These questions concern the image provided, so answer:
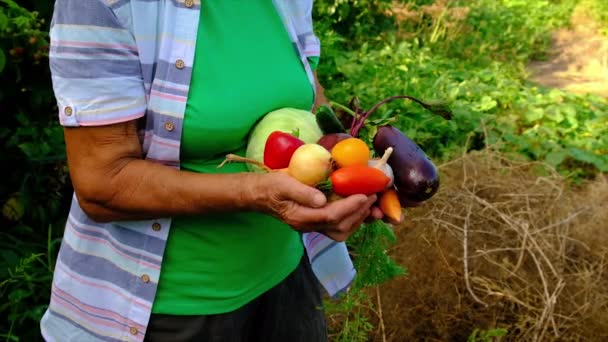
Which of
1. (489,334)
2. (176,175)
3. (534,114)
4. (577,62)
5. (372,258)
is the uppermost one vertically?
Answer: (176,175)

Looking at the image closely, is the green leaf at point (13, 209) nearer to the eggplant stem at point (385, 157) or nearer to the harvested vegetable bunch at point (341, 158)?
the harvested vegetable bunch at point (341, 158)

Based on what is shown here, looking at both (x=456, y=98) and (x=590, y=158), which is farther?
(x=456, y=98)

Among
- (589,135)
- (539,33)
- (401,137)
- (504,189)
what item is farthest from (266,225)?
(539,33)

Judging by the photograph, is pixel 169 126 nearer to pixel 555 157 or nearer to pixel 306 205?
pixel 306 205

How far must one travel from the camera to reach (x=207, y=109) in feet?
4.34

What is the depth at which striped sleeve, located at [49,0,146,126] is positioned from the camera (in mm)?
1193

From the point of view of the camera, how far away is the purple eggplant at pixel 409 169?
1.33m

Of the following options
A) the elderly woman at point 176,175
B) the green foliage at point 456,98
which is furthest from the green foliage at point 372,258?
the green foliage at point 456,98

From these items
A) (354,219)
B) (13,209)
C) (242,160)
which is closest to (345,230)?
(354,219)

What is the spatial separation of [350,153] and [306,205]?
139 mm

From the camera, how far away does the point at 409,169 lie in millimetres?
1339

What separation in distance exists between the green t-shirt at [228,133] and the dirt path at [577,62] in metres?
6.32

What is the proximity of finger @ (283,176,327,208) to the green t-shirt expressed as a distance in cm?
24

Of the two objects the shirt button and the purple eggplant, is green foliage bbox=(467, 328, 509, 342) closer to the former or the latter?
the purple eggplant
